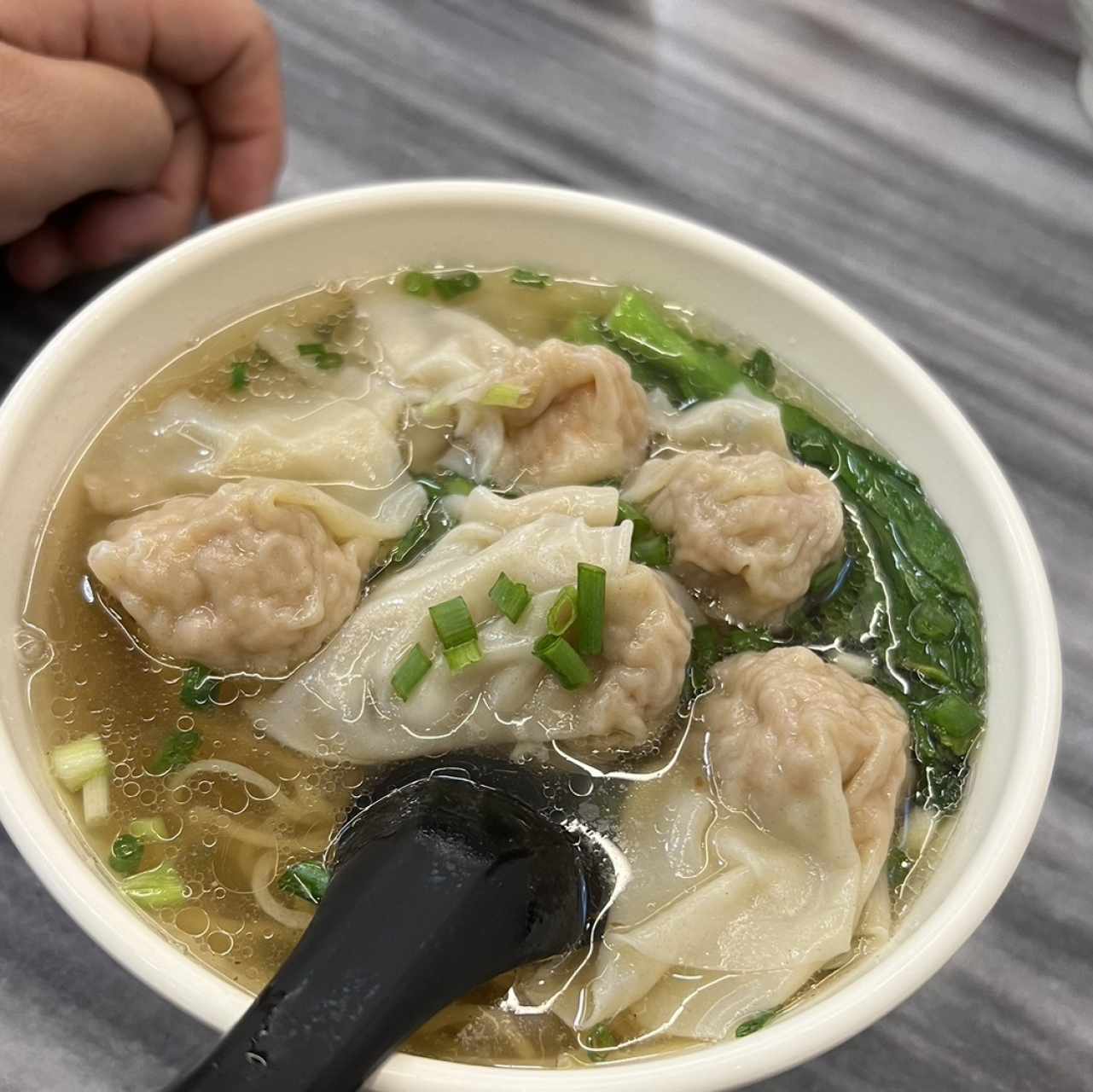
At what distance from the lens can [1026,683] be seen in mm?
1550

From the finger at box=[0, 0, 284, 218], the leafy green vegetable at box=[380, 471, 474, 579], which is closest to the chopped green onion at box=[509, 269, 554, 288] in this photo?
the leafy green vegetable at box=[380, 471, 474, 579]

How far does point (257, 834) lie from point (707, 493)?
0.91 m

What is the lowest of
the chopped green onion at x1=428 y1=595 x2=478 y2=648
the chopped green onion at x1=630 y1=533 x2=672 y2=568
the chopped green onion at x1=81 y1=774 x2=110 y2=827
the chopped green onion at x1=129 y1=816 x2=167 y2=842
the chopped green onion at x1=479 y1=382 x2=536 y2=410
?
the chopped green onion at x1=129 y1=816 x2=167 y2=842

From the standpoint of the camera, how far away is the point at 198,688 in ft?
5.35

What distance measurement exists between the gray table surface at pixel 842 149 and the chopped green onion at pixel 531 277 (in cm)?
78

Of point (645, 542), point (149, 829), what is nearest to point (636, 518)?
point (645, 542)

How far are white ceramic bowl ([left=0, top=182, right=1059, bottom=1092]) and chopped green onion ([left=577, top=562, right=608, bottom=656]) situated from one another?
59 cm

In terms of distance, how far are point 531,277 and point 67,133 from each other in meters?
0.91

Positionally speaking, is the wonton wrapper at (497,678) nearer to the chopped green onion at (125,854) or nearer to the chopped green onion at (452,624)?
the chopped green onion at (452,624)

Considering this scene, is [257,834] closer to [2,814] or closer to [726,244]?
[2,814]

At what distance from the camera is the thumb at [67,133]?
1.81 meters

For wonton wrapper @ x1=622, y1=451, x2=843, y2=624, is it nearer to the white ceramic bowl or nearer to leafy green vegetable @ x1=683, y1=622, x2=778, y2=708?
leafy green vegetable @ x1=683, y1=622, x2=778, y2=708

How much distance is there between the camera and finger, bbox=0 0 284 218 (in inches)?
78.7

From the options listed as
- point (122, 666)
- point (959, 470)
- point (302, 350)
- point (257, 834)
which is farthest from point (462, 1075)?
point (302, 350)
